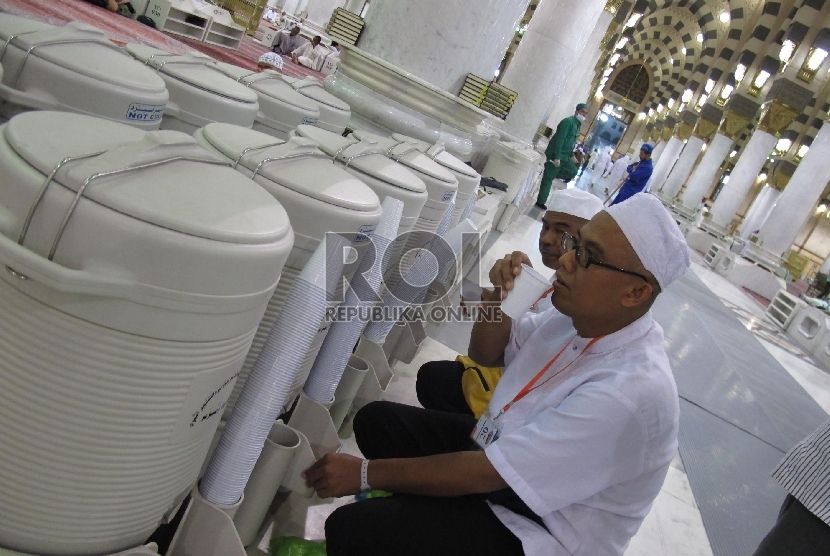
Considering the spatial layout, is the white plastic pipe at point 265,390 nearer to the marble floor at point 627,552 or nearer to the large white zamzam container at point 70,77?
the marble floor at point 627,552

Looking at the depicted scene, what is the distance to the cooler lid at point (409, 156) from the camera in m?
2.50

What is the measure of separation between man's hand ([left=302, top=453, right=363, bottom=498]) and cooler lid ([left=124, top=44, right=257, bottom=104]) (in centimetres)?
124

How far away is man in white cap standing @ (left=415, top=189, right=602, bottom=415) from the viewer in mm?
2578

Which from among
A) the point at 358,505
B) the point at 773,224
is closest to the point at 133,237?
the point at 358,505

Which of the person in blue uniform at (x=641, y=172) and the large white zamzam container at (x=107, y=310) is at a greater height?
the person in blue uniform at (x=641, y=172)

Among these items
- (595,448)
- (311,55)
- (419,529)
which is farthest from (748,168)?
(419,529)

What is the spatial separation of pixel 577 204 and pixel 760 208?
2396cm

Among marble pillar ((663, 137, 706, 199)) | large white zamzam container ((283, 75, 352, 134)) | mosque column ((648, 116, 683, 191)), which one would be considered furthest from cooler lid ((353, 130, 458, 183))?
mosque column ((648, 116, 683, 191))

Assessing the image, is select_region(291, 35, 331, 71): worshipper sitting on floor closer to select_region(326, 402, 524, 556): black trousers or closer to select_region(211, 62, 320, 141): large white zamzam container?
select_region(211, 62, 320, 141): large white zamzam container

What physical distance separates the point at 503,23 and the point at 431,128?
830 millimetres

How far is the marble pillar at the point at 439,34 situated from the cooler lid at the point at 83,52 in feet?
7.71

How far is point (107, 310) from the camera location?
1.01 metres

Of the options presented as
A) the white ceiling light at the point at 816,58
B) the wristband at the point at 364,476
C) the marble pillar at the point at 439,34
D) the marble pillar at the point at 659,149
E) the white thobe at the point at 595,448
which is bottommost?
the wristband at the point at 364,476

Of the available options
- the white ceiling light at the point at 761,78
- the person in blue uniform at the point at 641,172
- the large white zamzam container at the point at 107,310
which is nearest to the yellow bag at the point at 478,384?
the large white zamzam container at the point at 107,310
